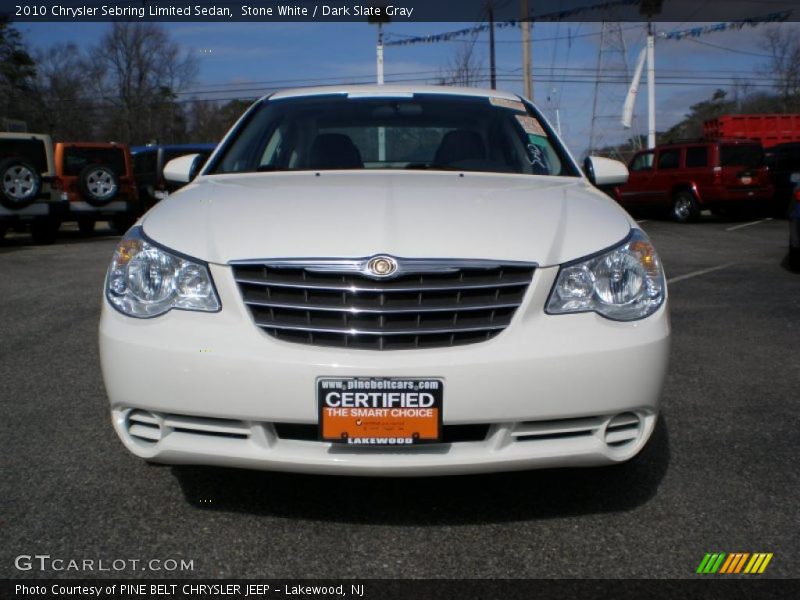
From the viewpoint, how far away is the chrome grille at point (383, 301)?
2424 millimetres

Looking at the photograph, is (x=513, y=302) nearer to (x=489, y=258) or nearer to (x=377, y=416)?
(x=489, y=258)

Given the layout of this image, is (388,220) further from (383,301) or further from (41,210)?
(41,210)

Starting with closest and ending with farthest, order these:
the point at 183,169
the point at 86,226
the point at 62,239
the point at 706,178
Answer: the point at 183,169 < the point at 62,239 < the point at 86,226 < the point at 706,178

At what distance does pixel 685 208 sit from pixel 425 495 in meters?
16.7

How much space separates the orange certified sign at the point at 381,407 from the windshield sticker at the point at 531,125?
2.07 meters

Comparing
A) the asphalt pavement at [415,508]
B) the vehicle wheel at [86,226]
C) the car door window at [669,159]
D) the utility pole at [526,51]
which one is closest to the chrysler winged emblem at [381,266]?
the asphalt pavement at [415,508]

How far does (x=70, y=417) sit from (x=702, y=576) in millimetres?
2808

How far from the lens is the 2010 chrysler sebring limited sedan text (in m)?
2.36

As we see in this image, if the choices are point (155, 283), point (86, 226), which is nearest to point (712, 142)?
point (86, 226)

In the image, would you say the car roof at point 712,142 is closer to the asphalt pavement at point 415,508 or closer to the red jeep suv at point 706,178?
the red jeep suv at point 706,178

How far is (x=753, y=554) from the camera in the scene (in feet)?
8.17

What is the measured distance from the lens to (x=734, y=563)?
2441 mm

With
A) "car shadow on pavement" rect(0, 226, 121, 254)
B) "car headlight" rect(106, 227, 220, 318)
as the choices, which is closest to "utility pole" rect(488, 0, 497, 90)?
"car shadow on pavement" rect(0, 226, 121, 254)
